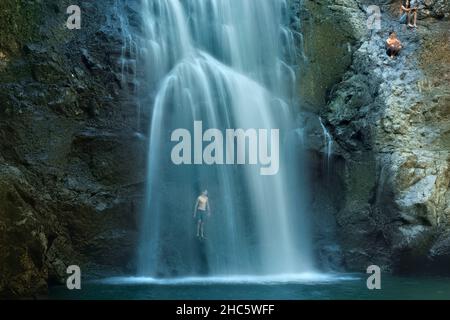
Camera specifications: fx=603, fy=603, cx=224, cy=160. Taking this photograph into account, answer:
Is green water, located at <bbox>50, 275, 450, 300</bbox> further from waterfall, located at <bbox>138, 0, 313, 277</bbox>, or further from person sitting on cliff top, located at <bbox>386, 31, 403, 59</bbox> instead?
person sitting on cliff top, located at <bbox>386, 31, 403, 59</bbox>

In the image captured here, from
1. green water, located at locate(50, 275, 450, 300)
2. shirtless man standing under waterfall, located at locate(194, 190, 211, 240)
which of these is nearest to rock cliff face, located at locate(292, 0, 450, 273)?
green water, located at locate(50, 275, 450, 300)

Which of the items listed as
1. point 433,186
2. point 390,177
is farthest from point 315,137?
point 433,186

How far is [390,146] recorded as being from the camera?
12539 millimetres

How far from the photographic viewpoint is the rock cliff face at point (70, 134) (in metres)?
11.4

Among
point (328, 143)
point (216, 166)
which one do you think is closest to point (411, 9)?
point (328, 143)

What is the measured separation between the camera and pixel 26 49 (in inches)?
496

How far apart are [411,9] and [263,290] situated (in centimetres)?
841

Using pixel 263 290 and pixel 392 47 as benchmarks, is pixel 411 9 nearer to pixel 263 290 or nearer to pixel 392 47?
pixel 392 47

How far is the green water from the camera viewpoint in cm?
950

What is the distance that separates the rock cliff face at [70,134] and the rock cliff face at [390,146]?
4137 mm

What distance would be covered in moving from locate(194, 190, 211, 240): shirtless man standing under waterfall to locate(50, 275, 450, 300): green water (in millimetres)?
1231

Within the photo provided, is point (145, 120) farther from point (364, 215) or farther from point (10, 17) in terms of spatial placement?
point (364, 215)

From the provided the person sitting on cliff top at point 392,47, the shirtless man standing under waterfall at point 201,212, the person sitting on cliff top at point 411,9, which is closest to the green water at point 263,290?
the shirtless man standing under waterfall at point 201,212

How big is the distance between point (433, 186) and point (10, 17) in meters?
9.37
